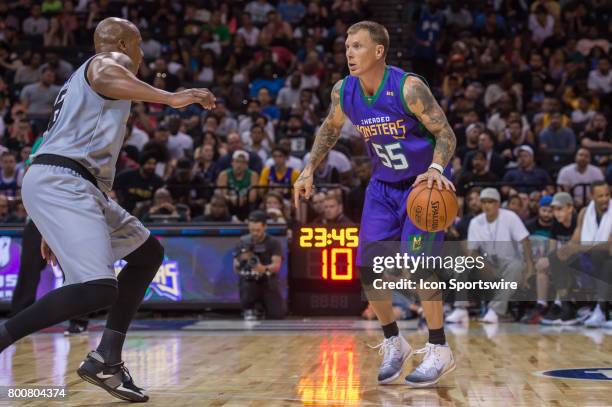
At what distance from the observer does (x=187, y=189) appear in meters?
13.4

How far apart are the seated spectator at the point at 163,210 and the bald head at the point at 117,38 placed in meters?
6.92

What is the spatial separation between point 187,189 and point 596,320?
557 centimetres

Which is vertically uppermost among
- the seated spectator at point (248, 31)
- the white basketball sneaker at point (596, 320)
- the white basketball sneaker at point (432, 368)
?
the seated spectator at point (248, 31)

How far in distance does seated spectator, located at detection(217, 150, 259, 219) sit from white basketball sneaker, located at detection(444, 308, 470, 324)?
3.13 m

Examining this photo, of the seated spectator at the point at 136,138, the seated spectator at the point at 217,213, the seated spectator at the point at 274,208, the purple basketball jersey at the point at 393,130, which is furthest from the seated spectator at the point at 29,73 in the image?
the purple basketball jersey at the point at 393,130

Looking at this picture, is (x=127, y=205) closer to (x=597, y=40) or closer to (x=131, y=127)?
(x=131, y=127)

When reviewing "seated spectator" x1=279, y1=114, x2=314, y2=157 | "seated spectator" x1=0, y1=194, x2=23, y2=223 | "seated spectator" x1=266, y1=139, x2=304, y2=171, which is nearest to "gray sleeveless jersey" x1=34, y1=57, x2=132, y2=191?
"seated spectator" x1=0, y1=194, x2=23, y2=223

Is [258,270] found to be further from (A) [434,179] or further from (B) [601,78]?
(B) [601,78]

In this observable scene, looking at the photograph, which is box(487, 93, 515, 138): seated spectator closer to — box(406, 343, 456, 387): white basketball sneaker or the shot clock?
the shot clock

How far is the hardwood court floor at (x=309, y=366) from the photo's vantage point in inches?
217

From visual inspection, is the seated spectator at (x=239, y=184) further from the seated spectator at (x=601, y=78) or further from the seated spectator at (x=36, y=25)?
the seated spectator at (x=36, y=25)

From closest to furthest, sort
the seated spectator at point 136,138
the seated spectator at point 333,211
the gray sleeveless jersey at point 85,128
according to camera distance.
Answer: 1. the gray sleeveless jersey at point 85,128
2. the seated spectator at point 333,211
3. the seated spectator at point 136,138

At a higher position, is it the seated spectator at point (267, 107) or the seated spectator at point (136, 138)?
the seated spectator at point (267, 107)

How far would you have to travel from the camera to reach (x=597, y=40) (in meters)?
18.9
